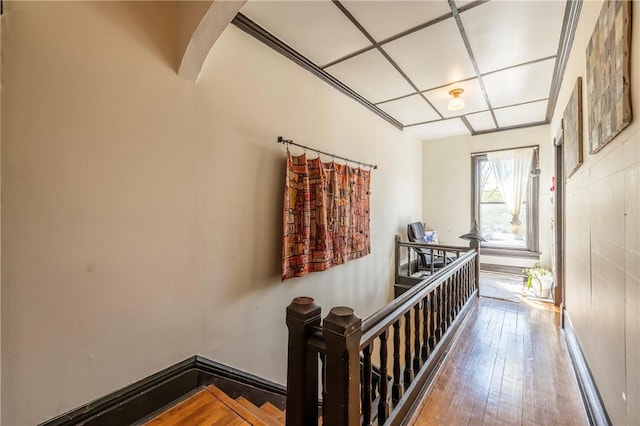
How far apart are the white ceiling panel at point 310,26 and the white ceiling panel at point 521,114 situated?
2.66m

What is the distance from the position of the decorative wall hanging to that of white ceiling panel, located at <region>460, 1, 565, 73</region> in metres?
1.55

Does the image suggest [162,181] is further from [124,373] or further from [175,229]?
[124,373]

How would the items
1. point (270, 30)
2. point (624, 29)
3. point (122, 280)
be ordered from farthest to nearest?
1. point (270, 30)
2. point (122, 280)
3. point (624, 29)

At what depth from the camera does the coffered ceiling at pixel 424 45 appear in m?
1.88

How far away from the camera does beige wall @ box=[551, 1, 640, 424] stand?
0.99 metres

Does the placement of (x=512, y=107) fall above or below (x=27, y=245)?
above

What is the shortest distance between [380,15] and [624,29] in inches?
54.3

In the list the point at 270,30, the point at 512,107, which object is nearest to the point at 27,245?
the point at 270,30

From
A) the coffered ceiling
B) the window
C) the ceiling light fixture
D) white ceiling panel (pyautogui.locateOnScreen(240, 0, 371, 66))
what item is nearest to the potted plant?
the window

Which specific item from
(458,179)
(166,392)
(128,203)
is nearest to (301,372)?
(166,392)

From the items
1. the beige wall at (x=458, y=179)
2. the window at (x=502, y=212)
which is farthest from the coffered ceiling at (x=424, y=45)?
the window at (x=502, y=212)

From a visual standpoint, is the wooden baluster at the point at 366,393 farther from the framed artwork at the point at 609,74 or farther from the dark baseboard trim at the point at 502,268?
the dark baseboard trim at the point at 502,268

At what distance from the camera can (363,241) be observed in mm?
3322

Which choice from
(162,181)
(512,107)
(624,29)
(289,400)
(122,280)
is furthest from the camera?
(512,107)
